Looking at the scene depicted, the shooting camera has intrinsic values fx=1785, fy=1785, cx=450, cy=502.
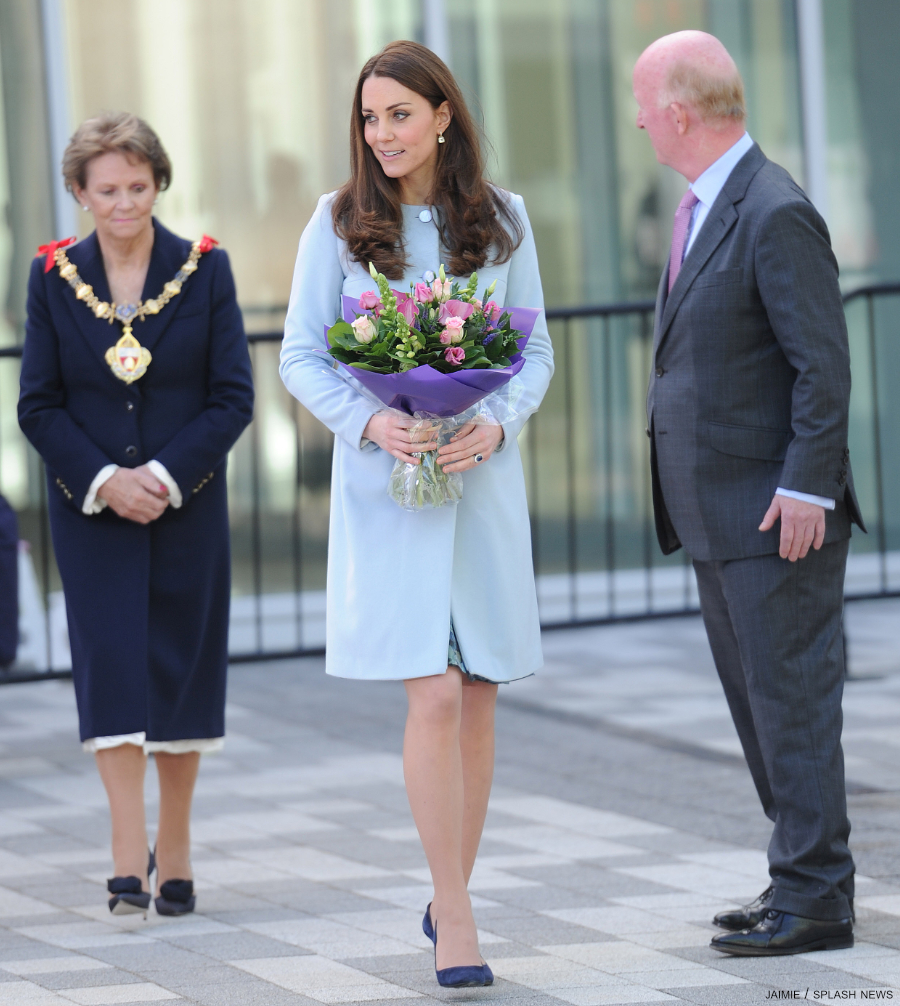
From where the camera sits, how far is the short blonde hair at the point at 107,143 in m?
4.02

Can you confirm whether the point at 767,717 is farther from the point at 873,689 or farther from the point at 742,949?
the point at 873,689

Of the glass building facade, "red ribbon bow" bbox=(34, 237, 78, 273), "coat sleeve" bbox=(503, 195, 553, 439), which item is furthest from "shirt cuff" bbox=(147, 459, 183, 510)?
the glass building facade

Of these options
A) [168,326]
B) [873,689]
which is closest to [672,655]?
[873,689]

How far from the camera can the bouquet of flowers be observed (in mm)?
3232

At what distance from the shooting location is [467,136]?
3574 mm

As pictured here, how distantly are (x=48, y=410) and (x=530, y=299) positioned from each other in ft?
3.85

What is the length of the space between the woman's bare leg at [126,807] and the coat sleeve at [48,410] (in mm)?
588

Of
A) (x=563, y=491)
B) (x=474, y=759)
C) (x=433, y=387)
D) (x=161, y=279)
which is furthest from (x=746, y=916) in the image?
(x=563, y=491)

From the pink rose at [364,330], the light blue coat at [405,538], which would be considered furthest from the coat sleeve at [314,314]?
the pink rose at [364,330]

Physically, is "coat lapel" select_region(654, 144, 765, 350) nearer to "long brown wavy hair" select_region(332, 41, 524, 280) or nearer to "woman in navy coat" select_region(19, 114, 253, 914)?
"long brown wavy hair" select_region(332, 41, 524, 280)

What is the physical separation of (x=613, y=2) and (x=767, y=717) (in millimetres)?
5788

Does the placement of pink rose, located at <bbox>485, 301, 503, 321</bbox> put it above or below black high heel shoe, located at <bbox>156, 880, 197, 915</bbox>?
above

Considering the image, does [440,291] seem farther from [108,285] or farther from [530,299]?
[108,285]

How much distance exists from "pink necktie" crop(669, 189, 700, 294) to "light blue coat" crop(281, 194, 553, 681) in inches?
12.1
